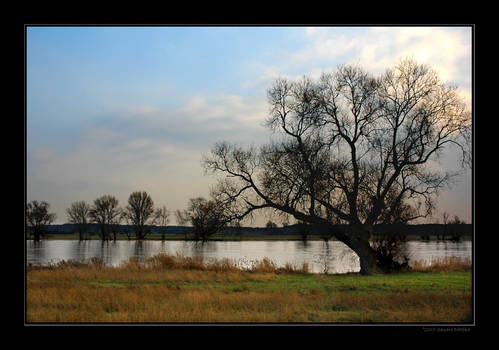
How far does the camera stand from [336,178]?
26594 mm

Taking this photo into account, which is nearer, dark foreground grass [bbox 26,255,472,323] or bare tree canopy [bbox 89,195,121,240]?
dark foreground grass [bbox 26,255,472,323]

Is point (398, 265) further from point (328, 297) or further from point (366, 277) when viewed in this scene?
point (328, 297)

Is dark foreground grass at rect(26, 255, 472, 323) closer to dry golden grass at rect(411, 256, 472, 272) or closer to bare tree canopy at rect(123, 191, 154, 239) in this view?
dry golden grass at rect(411, 256, 472, 272)

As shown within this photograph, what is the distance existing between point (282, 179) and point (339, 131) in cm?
408

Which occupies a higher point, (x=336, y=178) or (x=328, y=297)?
(x=336, y=178)

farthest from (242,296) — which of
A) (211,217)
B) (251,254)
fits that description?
(251,254)

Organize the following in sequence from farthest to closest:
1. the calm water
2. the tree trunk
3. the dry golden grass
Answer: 1. the calm water
2. the dry golden grass
3. the tree trunk

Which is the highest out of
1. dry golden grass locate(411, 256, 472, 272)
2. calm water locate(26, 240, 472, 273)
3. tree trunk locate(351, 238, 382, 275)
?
tree trunk locate(351, 238, 382, 275)

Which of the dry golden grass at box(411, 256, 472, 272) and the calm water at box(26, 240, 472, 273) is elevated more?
the dry golden grass at box(411, 256, 472, 272)

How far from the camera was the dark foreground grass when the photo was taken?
1505cm

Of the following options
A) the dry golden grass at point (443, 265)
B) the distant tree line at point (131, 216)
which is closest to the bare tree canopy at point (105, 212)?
the distant tree line at point (131, 216)

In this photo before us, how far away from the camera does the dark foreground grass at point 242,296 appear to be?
15.1m

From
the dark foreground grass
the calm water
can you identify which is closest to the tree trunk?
the dark foreground grass
